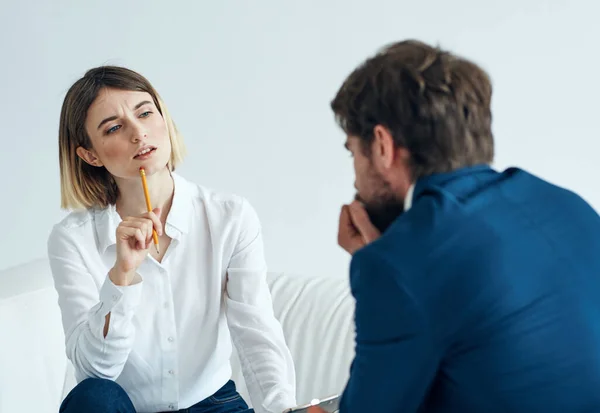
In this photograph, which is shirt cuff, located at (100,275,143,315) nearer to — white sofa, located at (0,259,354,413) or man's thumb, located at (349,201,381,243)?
man's thumb, located at (349,201,381,243)

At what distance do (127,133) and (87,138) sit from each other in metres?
0.10

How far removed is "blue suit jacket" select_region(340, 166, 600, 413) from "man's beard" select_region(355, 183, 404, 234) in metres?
0.09

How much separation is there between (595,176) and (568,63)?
334mm

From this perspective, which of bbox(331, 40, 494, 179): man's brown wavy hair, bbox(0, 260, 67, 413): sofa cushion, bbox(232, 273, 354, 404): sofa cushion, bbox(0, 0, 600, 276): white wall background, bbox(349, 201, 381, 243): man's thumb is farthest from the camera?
bbox(0, 0, 600, 276): white wall background

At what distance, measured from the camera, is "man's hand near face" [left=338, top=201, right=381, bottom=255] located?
127 centimetres

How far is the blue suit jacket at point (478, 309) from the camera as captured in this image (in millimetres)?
1035

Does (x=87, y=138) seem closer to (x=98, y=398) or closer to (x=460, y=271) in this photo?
(x=98, y=398)

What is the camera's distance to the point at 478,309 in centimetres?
103

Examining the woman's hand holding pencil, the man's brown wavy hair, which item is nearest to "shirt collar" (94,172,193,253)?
the woman's hand holding pencil

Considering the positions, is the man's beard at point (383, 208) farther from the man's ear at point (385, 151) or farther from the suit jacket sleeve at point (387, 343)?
the suit jacket sleeve at point (387, 343)

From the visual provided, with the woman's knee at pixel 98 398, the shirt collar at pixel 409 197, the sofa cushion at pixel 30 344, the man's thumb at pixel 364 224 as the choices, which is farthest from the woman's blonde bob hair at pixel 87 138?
the shirt collar at pixel 409 197

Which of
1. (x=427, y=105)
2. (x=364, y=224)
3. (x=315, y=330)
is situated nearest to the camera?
(x=427, y=105)

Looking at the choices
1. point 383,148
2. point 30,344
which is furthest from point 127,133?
point 30,344

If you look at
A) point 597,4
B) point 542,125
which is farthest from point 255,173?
point 597,4
